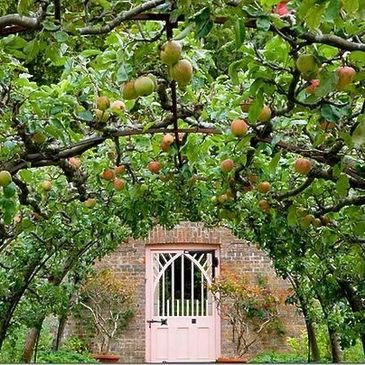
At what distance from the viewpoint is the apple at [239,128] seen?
9.08 feet

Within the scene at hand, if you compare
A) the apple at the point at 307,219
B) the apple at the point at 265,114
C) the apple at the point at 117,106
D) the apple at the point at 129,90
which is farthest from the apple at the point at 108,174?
the apple at the point at 129,90

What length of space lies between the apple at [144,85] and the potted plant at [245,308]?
27.3 feet

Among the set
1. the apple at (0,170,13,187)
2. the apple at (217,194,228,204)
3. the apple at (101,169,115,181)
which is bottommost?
the apple at (0,170,13,187)

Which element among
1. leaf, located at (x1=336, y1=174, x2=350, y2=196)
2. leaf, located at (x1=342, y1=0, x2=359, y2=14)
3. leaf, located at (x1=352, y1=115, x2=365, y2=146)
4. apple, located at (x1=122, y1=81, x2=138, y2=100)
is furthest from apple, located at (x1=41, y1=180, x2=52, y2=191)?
leaf, located at (x1=342, y1=0, x2=359, y2=14)

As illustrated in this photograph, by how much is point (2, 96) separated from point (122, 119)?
49 centimetres

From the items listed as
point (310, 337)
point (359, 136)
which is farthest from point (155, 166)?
point (310, 337)

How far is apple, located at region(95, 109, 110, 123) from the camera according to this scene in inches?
117

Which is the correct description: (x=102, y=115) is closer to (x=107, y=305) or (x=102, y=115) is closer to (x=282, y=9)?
(x=282, y=9)

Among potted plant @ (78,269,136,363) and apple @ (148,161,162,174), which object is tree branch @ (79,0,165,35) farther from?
potted plant @ (78,269,136,363)

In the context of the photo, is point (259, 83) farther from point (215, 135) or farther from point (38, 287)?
point (38, 287)

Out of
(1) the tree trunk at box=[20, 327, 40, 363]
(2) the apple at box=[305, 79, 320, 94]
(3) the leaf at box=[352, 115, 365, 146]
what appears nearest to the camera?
(3) the leaf at box=[352, 115, 365, 146]

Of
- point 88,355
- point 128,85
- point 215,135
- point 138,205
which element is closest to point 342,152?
point 215,135

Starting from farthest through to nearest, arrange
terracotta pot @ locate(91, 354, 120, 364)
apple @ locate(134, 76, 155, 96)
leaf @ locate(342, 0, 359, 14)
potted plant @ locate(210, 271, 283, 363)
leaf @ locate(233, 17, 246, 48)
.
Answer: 1. potted plant @ locate(210, 271, 283, 363)
2. terracotta pot @ locate(91, 354, 120, 364)
3. apple @ locate(134, 76, 155, 96)
4. leaf @ locate(233, 17, 246, 48)
5. leaf @ locate(342, 0, 359, 14)

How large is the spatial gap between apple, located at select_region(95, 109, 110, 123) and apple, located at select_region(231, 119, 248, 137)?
1.67ft
